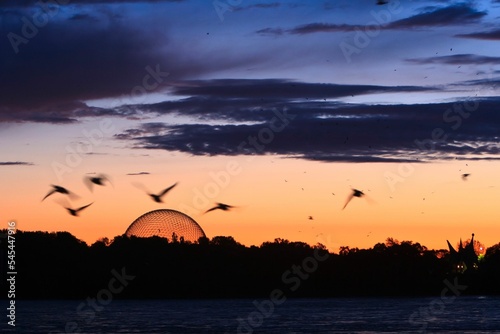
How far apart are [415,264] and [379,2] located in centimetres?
9635

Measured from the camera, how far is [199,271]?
121438mm

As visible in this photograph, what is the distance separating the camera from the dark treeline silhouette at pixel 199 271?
384ft

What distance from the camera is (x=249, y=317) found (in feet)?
277

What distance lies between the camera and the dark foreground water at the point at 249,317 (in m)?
73.1

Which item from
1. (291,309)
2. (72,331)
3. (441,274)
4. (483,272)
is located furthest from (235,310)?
(483,272)

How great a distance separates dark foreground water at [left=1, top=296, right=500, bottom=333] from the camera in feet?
240

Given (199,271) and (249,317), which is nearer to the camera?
(249,317)

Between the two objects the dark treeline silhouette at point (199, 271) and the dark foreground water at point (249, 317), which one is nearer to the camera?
the dark foreground water at point (249, 317)

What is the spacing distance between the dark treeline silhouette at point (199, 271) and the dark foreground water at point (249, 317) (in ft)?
13.4

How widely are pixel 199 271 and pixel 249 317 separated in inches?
1472

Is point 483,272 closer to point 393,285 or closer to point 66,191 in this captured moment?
point 393,285

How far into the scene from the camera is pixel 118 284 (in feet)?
387

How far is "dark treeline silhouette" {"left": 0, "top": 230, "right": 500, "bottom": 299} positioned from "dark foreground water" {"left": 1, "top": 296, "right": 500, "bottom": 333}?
4080 mm

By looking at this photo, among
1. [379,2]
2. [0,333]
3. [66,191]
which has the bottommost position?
[0,333]
